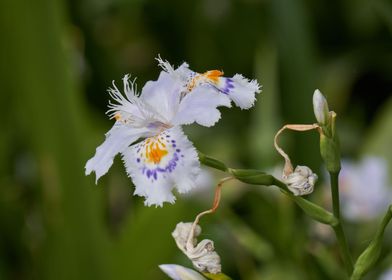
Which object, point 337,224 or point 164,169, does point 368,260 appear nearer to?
point 337,224

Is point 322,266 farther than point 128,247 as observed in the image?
No

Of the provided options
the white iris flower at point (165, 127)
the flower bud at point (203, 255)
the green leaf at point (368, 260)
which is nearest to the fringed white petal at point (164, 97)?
the white iris flower at point (165, 127)

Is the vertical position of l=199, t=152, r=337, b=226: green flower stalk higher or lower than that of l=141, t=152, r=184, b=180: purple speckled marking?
lower

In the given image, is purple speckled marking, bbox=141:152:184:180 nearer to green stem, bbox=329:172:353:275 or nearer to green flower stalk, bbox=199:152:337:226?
green flower stalk, bbox=199:152:337:226

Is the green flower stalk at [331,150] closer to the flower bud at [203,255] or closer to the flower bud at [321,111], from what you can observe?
the flower bud at [321,111]

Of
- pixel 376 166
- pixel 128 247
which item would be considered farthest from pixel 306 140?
pixel 128 247

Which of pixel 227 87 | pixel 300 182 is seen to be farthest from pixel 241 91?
pixel 300 182

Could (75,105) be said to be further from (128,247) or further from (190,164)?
(190,164)

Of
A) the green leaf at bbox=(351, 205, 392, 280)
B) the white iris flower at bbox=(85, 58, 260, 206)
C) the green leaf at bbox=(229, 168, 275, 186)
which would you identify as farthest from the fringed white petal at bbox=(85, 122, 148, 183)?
the green leaf at bbox=(351, 205, 392, 280)
